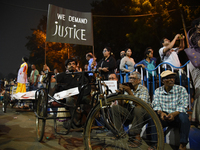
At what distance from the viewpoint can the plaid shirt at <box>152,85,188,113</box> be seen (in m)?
3.28

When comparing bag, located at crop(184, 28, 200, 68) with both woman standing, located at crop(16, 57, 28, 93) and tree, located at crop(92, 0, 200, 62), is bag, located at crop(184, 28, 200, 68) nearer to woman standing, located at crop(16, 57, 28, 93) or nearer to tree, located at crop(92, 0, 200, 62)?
woman standing, located at crop(16, 57, 28, 93)

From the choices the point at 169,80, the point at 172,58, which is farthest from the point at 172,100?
the point at 172,58

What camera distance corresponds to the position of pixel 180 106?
3.27 m

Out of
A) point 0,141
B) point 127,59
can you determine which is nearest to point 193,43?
point 127,59

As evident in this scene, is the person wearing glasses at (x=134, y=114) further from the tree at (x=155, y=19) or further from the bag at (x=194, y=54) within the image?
the tree at (x=155, y=19)

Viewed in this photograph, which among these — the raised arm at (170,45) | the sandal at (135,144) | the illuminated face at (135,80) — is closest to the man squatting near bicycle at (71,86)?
the illuminated face at (135,80)

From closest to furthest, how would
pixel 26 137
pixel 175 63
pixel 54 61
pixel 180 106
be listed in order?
pixel 180 106 < pixel 26 137 < pixel 175 63 < pixel 54 61

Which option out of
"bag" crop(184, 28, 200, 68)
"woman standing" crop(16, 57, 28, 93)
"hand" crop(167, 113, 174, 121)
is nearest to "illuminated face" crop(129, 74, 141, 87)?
"hand" crop(167, 113, 174, 121)

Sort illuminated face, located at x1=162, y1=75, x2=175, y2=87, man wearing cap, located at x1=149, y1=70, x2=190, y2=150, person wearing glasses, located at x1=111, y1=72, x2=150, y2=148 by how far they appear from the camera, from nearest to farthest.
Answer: person wearing glasses, located at x1=111, y1=72, x2=150, y2=148, man wearing cap, located at x1=149, y1=70, x2=190, y2=150, illuminated face, located at x1=162, y1=75, x2=175, y2=87

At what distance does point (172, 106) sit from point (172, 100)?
4.4 inches

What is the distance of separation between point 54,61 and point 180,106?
22.3m

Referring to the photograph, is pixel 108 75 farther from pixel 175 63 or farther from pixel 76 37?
pixel 175 63

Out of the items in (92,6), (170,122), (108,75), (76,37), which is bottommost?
(170,122)

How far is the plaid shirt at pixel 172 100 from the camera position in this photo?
328 cm
